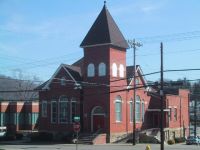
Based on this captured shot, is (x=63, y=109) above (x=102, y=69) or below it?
below

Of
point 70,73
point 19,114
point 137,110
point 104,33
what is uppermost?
point 104,33

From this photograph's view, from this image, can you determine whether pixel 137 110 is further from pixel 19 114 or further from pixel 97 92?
pixel 19 114

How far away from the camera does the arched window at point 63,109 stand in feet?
202

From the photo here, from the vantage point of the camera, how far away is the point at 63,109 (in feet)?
203

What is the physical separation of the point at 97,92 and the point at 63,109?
19.8ft

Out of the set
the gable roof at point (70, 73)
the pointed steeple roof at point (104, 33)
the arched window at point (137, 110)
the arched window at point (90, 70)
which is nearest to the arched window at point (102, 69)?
the arched window at point (90, 70)

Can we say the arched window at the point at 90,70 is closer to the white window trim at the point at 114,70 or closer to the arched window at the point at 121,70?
the white window trim at the point at 114,70

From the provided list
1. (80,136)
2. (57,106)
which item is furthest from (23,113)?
(80,136)

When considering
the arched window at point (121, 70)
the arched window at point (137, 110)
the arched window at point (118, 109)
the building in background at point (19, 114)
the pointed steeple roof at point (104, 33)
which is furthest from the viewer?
the building in background at point (19, 114)

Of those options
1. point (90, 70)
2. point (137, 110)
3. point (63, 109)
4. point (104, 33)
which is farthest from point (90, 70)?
point (137, 110)

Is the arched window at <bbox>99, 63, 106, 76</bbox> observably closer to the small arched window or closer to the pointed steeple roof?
the small arched window

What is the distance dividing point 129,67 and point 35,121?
22.5m

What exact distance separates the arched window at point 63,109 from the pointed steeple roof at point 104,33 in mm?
8007

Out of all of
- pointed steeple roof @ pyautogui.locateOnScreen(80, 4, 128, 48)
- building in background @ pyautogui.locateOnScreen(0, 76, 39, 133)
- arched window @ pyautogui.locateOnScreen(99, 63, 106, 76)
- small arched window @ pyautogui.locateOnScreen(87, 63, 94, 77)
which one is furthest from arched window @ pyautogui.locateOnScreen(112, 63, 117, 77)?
building in background @ pyautogui.locateOnScreen(0, 76, 39, 133)
